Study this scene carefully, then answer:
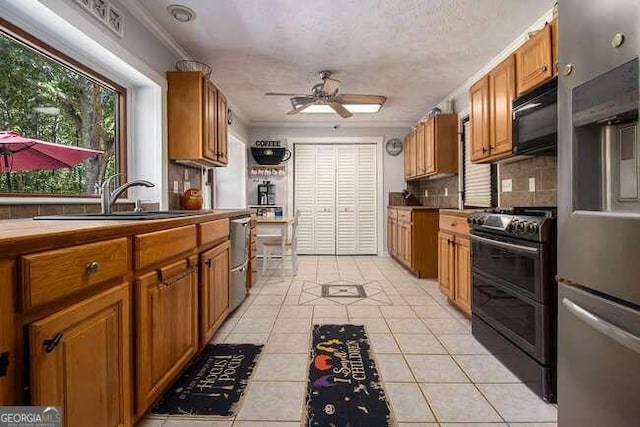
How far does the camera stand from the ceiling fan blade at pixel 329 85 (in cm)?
353


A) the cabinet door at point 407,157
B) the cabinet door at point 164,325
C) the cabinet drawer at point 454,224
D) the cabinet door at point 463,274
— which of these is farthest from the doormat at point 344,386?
the cabinet door at point 407,157

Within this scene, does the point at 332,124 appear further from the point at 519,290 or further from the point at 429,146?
the point at 519,290

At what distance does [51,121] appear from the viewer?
6.54ft

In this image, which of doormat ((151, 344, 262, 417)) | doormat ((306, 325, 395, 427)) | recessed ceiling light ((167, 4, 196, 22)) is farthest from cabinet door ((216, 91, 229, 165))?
doormat ((306, 325, 395, 427))

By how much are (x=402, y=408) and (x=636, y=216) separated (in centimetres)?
122

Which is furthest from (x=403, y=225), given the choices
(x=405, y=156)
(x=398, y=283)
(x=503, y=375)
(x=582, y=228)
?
(x=582, y=228)

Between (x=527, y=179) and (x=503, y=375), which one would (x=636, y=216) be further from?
(x=527, y=179)

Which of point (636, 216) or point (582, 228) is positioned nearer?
point (636, 216)

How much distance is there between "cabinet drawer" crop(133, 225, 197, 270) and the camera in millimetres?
1376

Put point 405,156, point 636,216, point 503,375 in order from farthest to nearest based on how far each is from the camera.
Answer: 1. point 405,156
2. point 503,375
3. point 636,216

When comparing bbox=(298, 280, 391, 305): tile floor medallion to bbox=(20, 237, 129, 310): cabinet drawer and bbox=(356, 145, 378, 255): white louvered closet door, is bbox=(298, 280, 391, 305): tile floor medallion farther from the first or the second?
bbox=(20, 237, 129, 310): cabinet drawer

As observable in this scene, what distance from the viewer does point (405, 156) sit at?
19.4 ft

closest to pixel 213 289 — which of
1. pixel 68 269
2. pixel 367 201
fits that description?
pixel 68 269

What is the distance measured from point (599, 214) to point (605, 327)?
341mm
